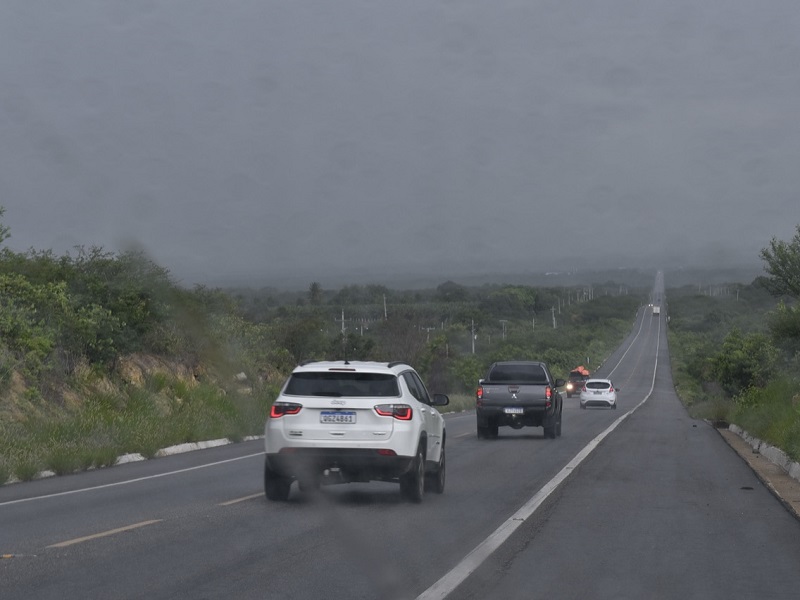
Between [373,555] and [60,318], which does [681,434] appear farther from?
[373,555]

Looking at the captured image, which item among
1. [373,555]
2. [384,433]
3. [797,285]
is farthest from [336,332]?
[373,555]

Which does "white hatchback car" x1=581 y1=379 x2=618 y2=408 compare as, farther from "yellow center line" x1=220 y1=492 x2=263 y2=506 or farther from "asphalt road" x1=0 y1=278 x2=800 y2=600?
"yellow center line" x1=220 y1=492 x2=263 y2=506

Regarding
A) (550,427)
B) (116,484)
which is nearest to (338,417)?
(116,484)

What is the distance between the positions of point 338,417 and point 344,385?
0.47m

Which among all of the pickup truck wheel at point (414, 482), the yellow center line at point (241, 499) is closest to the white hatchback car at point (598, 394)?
the yellow center line at point (241, 499)

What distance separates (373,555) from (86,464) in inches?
423

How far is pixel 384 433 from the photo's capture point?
541 inches

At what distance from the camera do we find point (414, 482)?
555 inches

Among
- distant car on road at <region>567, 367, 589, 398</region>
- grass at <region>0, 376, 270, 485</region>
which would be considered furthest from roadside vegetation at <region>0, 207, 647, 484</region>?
distant car on road at <region>567, 367, 589, 398</region>

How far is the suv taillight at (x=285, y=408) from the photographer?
45.7 ft

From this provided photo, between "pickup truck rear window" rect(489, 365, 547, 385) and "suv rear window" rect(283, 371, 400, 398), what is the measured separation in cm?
1528

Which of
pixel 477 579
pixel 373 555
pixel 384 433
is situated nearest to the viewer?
pixel 477 579

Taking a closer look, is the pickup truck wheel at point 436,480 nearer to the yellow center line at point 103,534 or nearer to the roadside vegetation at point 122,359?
the yellow center line at point 103,534

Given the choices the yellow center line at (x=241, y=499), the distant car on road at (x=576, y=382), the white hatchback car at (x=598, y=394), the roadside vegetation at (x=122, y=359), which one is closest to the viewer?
the yellow center line at (x=241, y=499)
